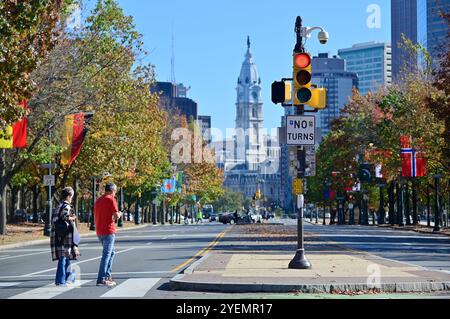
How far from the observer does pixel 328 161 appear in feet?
323

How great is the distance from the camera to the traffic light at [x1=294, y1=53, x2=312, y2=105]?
2117cm

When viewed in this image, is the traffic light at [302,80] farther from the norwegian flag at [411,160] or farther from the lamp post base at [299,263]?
the norwegian flag at [411,160]

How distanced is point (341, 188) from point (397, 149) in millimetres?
34422

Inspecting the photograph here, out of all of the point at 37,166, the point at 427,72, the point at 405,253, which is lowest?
the point at 405,253

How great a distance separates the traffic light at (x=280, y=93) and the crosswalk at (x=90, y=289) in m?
5.27

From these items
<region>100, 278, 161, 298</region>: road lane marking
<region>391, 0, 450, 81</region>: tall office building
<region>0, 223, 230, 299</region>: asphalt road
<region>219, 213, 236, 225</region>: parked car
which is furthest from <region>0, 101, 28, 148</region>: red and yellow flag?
<region>219, 213, 236, 225</region>: parked car

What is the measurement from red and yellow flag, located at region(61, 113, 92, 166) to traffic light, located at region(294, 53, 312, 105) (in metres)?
A: 28.0

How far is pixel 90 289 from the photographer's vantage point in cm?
1730

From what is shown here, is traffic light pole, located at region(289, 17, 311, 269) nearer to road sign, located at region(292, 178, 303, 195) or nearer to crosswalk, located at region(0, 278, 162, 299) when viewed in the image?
road sign, located at region(292, 178, 303, 195)

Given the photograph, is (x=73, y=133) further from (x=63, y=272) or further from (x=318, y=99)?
(x=63, y=272)

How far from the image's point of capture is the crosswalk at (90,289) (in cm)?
1602

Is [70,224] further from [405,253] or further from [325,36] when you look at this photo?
[405,253]

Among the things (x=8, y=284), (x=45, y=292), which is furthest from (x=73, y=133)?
(x=45, y=292)
